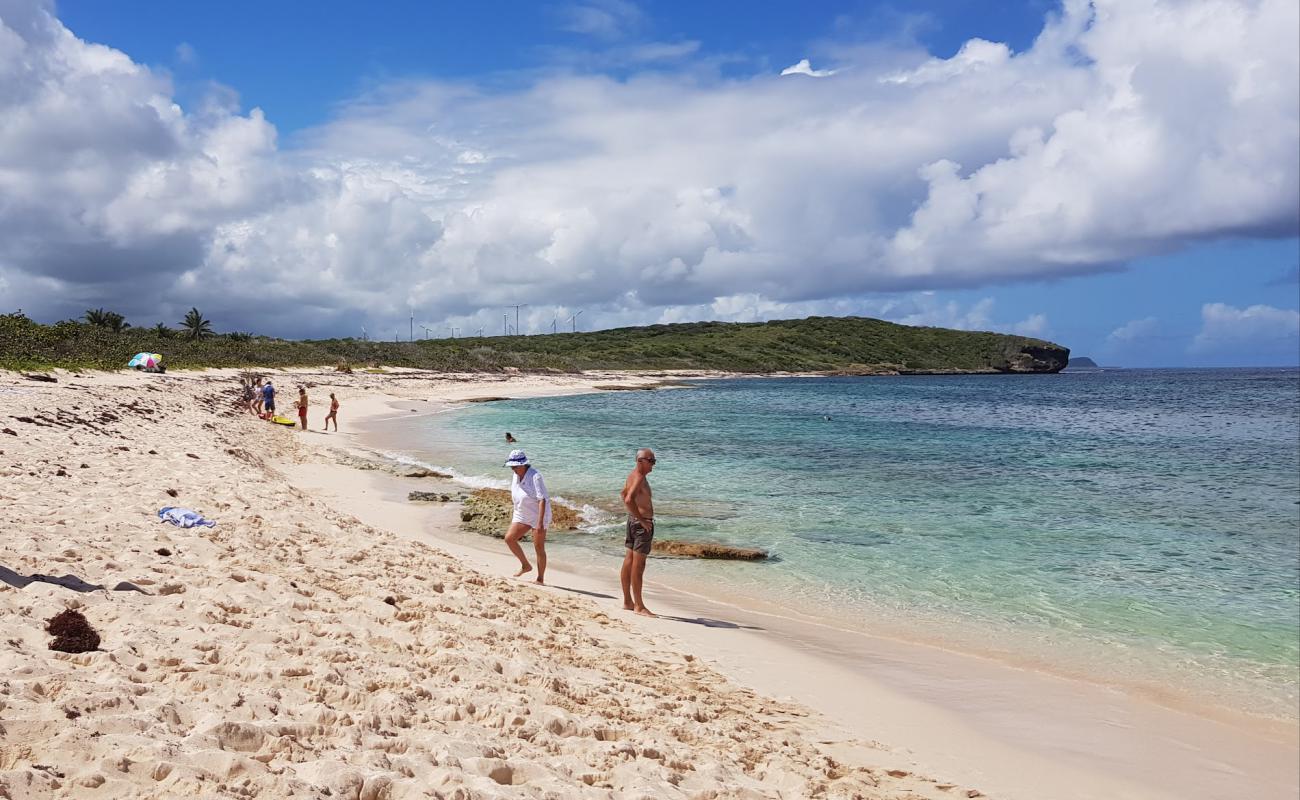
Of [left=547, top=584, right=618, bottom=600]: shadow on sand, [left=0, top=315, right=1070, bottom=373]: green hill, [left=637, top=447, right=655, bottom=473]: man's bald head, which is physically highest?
[left=0, top=315, right=1070, bottom=373]: green hill

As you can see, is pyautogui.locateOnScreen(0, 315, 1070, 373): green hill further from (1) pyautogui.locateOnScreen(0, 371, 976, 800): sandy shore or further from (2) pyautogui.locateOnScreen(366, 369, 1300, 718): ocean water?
(1) pyautogui.locateOnScreen(0, 371, 976, 800): sandy shore

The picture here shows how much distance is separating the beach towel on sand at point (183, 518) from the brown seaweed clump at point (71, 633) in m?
3.63

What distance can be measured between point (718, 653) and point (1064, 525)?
40.8 feet

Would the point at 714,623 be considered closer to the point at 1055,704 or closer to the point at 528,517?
the point at 528,517

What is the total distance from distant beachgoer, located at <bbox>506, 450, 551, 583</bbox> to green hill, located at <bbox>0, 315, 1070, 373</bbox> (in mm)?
25069

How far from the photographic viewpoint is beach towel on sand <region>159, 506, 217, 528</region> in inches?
340

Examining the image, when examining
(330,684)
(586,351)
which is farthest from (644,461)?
(586,351)

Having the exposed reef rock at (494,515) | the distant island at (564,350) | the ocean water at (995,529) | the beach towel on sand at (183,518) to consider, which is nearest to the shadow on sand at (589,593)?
the ocean water at (995,529)

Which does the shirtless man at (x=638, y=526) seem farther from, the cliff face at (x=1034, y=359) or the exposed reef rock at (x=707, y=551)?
the cliff face at (x=1034, y=359)

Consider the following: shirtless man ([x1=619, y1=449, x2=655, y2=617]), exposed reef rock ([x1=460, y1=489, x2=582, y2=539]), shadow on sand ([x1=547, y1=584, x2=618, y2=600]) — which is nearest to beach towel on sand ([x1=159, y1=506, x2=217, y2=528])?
shadow on sand ([x1=547, y1=584, x2=618, y2=600])

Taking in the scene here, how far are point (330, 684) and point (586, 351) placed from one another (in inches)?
5631

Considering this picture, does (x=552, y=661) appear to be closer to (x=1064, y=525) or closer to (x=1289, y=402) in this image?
(x=1064, y=525)

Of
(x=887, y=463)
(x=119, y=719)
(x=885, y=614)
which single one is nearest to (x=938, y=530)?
(x=885, y=614)

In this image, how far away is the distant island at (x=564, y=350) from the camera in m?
37.6
